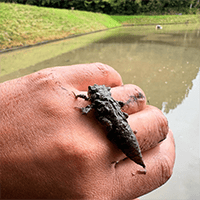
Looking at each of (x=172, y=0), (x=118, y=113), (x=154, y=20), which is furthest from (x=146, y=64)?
(x=172, y=0)

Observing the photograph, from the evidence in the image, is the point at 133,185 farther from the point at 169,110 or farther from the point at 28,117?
the point at 169,110

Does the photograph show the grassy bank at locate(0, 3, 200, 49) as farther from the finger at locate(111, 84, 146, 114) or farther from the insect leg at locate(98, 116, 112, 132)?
the insect leg at locate(98, 116, 112, 132)

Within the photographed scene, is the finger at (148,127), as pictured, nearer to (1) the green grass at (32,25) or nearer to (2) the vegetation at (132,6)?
(1) the green grass at (32,25)

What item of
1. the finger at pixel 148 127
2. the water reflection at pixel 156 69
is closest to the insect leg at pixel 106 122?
the finger at pixel 148 127

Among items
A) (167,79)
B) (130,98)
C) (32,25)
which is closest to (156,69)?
(167,79)

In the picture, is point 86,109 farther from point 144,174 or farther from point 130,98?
point 144,174
